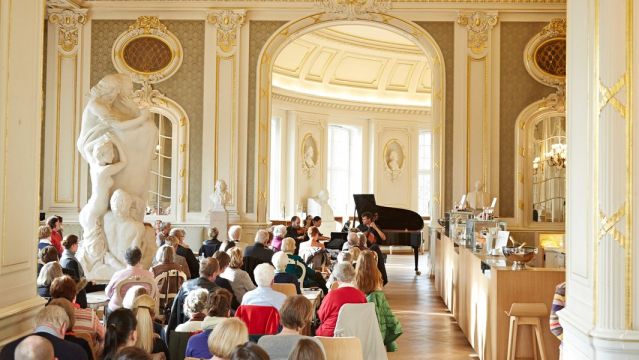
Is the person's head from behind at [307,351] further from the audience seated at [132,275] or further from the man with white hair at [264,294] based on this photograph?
the audience seated at [132,275]

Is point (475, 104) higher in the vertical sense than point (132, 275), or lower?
higher

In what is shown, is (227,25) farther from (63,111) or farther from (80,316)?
(80,316)

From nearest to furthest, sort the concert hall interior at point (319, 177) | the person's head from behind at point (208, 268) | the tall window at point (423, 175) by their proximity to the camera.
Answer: the concert hall interior at point (319, 177) < the person's head from behind at point (208, 268) < the tall window at point (423, 175)

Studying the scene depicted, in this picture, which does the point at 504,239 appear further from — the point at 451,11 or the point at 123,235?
the point at 451,11

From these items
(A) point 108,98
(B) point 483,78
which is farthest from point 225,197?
(A) point 108,98

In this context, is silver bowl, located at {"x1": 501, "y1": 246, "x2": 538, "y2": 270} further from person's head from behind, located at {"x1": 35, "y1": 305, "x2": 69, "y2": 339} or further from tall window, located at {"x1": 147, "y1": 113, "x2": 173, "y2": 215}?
tall window, located at {"x1": 147, "y1": 113, "x2": 173, "y2": 215}

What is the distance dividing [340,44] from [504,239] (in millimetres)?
12711

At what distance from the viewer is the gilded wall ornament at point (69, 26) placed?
14.4 m

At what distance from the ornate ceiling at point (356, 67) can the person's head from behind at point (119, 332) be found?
15.2 metres

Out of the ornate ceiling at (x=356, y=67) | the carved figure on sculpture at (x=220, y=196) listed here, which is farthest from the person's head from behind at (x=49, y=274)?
the ornate ceiling at (x=356, y=67)

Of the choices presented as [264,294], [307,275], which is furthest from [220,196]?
[264,294]

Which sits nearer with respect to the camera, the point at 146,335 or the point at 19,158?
the point at 19,158

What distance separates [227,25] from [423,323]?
282 inches

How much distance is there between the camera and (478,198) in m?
13.8
